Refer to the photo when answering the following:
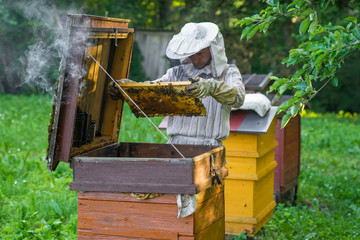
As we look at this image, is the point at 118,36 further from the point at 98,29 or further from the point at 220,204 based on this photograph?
the point at 220,204

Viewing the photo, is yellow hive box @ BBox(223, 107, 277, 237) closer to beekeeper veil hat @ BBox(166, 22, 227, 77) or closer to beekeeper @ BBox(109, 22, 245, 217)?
beekeeper @ BBox(109, 22, 245, 217)

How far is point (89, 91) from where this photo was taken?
8.14ft

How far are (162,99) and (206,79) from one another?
27 centimetres

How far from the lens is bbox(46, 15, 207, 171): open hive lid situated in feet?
6.70

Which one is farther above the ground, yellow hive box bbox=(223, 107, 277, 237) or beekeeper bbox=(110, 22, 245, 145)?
beekeeper bbox=(110, 22, 245, 145)

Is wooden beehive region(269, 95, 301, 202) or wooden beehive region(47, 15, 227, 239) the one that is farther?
wooden beehive region(269, 95, 301, 202)

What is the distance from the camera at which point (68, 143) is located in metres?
2.12

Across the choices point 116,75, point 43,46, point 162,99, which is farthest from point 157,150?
point 43,46

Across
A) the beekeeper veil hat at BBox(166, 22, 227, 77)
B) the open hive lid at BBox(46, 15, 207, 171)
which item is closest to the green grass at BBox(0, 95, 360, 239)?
the open hive lid at BBox(46, 15, 207, 171)

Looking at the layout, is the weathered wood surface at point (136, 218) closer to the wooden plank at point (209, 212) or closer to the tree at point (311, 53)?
the wooden plank at point (209, 212)

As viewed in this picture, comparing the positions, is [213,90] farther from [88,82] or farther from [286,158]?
[286,158]

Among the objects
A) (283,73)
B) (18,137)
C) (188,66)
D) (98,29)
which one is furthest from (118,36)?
(18,137)

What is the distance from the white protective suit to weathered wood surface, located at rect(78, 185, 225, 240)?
50 centimetres

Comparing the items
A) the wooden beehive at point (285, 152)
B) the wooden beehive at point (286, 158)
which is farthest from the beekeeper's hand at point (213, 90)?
the wooden beehive at point (286, 158)
